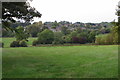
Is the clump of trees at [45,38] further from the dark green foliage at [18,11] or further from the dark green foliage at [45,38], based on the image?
the dark green foliage at [18,11]

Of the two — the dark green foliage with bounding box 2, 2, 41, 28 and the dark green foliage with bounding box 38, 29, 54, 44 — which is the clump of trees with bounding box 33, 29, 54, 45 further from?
the dark green foliage with bounding box 2, 2, 41, 28

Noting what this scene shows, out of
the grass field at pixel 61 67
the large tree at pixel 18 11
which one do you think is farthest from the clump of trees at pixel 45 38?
the grass field at pixel 61 67

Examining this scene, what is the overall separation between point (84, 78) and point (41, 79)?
146 cm

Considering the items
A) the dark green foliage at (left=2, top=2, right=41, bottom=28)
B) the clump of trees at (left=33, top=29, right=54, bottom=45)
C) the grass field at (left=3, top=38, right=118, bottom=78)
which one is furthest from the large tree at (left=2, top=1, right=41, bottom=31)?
the clump of trees at (left=33, top=29, right=54, bottom=45)

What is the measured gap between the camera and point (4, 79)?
5.81 metres

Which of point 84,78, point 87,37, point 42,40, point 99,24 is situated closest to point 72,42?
point 87,37

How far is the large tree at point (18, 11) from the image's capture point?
1005 centimetres

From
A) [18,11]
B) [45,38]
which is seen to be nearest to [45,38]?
[45,38]

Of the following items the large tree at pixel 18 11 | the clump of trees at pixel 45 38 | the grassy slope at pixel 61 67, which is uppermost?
the large tree at pixel 18 11

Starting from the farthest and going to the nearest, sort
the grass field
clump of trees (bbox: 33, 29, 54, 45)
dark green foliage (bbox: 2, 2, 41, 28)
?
clump of trees (bbox: 33, 29, 54, 45)
dark green foliage (bbox: 2, 2, 41, 28)
the grass field

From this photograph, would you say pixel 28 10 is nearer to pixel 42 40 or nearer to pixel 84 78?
pixel 84 78

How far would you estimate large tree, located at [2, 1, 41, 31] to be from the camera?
10.0 m

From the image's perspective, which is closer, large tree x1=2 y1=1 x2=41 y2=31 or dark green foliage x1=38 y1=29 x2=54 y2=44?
large tree x1=2 y1=1 x2=41 y2=31

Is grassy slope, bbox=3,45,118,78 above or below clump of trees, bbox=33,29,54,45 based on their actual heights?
below
